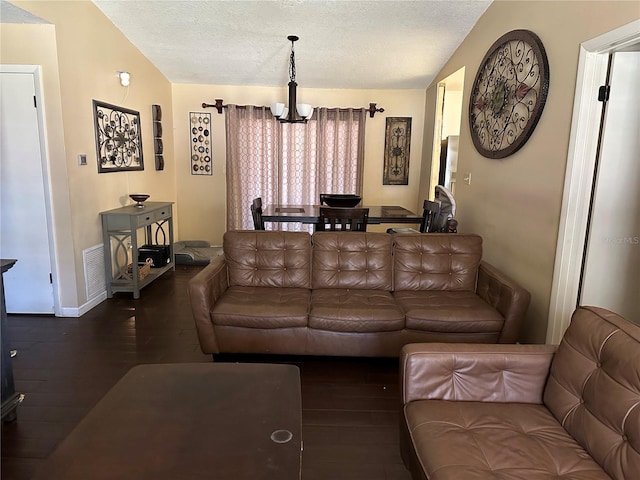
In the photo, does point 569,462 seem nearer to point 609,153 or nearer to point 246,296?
point 609,153

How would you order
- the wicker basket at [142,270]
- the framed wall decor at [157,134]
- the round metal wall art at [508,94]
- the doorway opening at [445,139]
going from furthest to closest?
the doorway opening at [445,139] < the framed wall decor at [157,134] < the wicker basket at [142,270] < the round metal wall art at [508,94]

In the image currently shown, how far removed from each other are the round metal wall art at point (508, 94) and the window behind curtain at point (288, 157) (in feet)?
7.29

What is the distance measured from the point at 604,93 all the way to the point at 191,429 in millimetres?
2621

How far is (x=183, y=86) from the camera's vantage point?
18.8 ft

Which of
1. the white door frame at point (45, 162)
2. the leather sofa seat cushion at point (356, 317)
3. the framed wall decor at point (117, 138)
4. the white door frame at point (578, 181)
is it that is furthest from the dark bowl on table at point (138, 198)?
the white door frame at point (578, 181)

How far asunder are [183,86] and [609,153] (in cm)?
522

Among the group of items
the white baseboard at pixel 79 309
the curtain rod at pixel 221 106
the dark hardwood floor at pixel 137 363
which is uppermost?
the curtain rod at pixel 221 106

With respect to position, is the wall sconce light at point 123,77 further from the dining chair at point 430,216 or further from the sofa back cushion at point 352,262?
the dining chair at point 430,216

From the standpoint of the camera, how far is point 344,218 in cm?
374

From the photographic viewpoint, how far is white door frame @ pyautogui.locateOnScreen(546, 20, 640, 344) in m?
2.27

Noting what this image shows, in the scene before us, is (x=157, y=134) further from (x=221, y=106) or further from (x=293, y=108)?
(x=293, y=108)

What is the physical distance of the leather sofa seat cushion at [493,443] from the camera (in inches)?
49.1

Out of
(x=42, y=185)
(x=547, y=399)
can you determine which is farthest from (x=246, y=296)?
(x=42, y=185)

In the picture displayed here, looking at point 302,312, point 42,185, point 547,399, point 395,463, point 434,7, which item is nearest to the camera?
point 547,399
